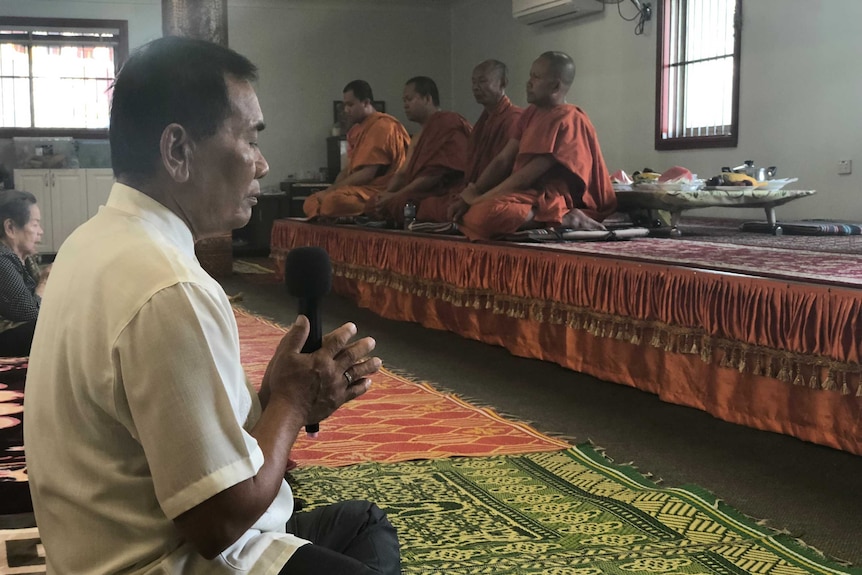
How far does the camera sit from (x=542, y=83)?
4.86m

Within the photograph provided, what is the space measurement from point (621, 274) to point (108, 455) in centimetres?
287

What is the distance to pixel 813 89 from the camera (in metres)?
6.44

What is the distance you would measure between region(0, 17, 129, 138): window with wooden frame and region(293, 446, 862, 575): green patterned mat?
8292 millimetres

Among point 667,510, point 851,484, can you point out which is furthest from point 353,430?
point 851,484

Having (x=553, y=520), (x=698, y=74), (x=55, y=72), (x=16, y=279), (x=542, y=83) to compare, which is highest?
(x=55, y=72)

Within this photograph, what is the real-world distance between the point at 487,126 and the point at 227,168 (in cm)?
474

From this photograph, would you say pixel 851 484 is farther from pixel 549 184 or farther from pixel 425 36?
pixel 425 36

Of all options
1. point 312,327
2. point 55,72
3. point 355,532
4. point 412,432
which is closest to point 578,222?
point 412,432

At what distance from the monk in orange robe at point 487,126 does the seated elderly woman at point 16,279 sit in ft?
8.51

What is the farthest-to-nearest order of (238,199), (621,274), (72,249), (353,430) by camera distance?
(621,274) < (353,430) < (238,199) < (72,249)

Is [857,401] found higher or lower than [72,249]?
lower

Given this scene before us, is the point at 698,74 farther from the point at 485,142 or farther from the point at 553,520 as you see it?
the point at 553,520

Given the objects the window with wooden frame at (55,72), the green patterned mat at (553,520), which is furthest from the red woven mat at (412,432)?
the window with wooden frame at (55,72)

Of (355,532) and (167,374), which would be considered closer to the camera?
(167,374)
